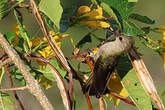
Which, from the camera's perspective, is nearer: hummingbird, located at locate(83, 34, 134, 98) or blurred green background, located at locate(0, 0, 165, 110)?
hummingbird, located at locate(83, 34, 134, 98)

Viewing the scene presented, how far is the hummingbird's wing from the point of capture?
910mm

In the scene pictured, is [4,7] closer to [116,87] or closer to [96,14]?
[96,14]

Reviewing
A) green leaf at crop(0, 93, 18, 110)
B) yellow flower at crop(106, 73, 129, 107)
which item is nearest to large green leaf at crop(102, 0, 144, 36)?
yellow flower at crop(106, 73, 129, 107)

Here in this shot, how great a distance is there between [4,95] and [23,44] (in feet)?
0.49

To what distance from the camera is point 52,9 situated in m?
0.73

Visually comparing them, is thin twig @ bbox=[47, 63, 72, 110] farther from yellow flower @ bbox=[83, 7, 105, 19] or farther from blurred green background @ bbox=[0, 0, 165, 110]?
blurred green background @ bbox=[0, 0, 165, 110]

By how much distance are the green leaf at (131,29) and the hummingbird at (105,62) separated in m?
0.11

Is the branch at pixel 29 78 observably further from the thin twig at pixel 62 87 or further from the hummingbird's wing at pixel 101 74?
the hummingbird's wing at pixel 101 74

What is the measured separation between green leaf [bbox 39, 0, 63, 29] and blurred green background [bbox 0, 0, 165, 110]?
176 cm

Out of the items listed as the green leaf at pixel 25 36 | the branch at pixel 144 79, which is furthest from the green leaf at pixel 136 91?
the green leaf at pixel 25 36

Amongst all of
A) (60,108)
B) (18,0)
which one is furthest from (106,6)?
(60,108)

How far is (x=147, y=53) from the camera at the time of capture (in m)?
4.46

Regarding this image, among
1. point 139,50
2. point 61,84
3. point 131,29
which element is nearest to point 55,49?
point 61,84

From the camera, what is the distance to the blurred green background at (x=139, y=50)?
3.14 meters
